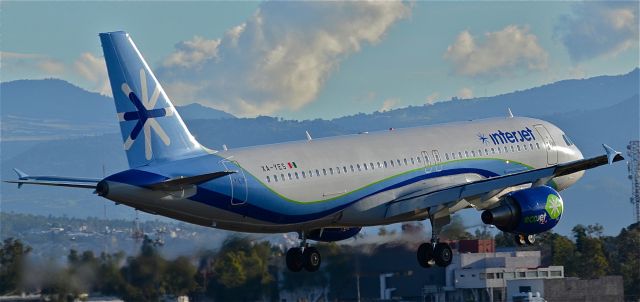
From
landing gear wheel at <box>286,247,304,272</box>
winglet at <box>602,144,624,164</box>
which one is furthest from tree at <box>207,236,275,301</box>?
winglet at <box>602,144,624,164</box>

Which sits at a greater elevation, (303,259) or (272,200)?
(272,200)

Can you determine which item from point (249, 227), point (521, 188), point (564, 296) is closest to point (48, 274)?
point (249, 227)

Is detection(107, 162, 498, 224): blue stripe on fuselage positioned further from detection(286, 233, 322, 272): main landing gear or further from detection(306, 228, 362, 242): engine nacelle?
detection(286, 233, 322, 272): main landing gear

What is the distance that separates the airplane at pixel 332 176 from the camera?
54.8 meters

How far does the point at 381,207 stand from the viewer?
60.8 meters

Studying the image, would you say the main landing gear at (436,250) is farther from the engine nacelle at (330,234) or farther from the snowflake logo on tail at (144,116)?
Result: the snowflake logo on tail at (144,116)

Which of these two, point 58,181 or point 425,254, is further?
point 425,254

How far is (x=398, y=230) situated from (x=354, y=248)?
8.01 feet

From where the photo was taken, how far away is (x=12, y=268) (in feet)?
229

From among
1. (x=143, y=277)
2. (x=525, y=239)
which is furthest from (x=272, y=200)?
(x=143, y=277)

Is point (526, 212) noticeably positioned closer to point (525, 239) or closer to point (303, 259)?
point (525, 239)

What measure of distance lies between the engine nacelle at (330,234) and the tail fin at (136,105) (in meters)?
9.69

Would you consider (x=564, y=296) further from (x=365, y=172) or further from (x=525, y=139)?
(x=365, y=172)

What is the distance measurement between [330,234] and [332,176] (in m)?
5.40
